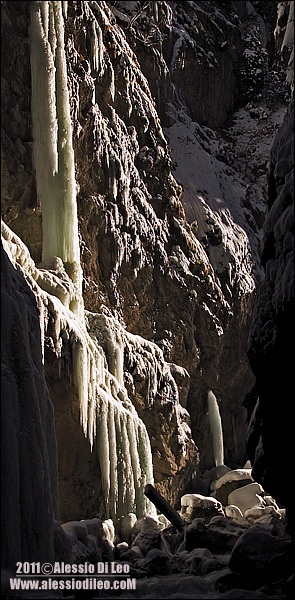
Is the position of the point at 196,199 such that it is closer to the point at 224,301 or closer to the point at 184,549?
the point at 224,301

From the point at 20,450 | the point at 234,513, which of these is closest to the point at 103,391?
the point at 20,450

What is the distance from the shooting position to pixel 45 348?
11453mm

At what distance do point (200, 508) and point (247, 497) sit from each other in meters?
1.61

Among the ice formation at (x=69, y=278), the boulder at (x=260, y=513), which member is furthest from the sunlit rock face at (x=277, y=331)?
the boulder at (x=260, y=513)

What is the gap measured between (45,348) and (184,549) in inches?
193

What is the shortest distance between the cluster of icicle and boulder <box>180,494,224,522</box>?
3135 mm

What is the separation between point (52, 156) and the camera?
44.6ft

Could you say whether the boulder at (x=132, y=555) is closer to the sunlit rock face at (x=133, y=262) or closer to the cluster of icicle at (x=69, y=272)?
the cluster of icicle at (x=69, y=272)

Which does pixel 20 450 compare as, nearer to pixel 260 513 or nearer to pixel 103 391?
pixel 103 391

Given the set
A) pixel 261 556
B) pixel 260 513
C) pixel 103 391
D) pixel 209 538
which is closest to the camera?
pixel 261 556

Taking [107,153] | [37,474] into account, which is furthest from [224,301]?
[37,474]

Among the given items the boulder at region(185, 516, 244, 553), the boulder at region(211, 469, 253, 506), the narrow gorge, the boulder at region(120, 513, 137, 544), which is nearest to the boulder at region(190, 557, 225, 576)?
the narrow gorge

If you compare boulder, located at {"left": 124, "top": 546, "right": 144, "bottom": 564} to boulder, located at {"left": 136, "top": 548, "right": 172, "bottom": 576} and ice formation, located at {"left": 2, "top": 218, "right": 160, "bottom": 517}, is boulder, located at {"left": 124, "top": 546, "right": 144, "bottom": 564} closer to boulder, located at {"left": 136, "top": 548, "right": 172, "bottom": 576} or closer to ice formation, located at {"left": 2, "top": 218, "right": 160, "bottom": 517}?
boulder, located at {"left": 136, "top": 548, "right": 172, "bottom": 576}

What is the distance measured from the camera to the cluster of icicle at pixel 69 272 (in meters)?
12.8
